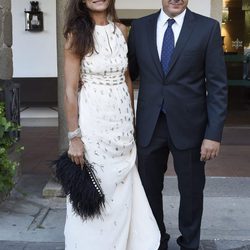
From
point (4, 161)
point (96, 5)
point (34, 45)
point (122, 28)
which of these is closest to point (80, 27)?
point (96, 5)

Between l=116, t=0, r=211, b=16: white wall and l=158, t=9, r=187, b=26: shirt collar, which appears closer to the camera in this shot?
l=158, t=9, r=187, b=26: shirt collar

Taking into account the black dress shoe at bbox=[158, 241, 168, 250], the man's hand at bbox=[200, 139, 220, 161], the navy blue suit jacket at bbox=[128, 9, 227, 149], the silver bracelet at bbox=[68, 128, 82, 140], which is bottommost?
the black dress shoe at bbox=[158, 241, 168, 250]

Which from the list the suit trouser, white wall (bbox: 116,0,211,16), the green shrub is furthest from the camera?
white wall (bbox: 116,0,211,16)

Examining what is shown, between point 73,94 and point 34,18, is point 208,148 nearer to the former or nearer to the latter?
point 73,94

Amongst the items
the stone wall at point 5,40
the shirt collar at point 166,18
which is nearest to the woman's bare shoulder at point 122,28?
the shirt collar at point 166,18

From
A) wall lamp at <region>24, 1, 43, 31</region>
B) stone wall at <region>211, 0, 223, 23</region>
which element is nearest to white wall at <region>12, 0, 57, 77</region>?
wall lamp at <region>24, 1, 43, 31</region>

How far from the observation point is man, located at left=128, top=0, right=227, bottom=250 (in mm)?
3545

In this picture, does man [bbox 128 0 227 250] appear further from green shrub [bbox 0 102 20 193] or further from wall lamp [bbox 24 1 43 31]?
wall lamp [bbox 24 1 43 31]

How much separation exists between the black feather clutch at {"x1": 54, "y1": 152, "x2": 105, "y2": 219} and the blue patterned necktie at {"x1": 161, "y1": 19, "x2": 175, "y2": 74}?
839 millimetres

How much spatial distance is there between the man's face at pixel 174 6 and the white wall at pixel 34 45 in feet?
24.3

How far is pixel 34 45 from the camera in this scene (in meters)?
10.8

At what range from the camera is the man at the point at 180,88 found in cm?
354

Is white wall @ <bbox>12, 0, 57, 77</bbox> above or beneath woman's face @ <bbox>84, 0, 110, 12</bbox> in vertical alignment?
beneath

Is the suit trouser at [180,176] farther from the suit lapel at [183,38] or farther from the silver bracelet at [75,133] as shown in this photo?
the silver bracelet at [75,133]
